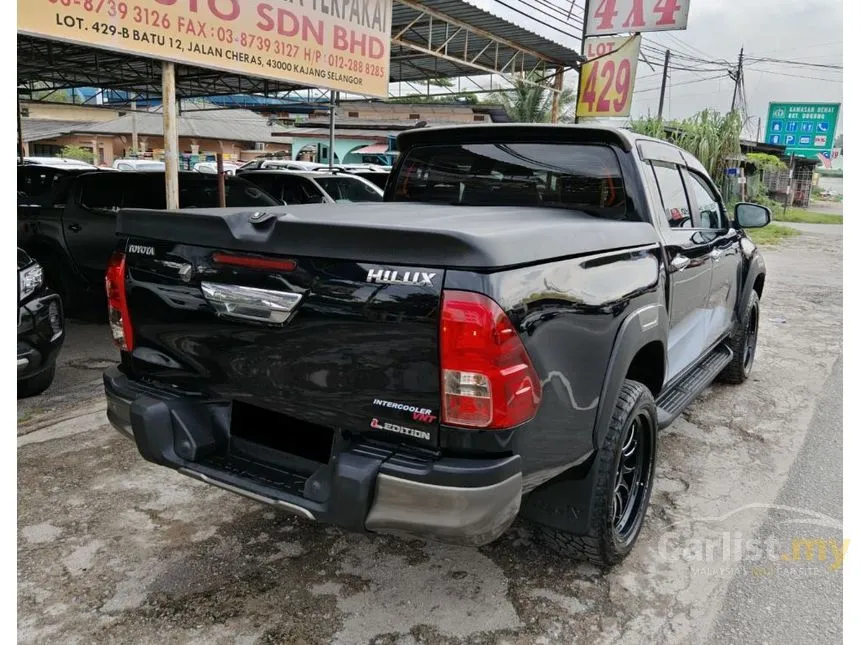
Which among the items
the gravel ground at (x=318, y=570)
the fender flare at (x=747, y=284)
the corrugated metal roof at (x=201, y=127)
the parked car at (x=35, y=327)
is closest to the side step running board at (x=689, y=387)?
the fender flare at (x=747, y=284)

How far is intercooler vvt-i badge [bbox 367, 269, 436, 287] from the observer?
6.67ft

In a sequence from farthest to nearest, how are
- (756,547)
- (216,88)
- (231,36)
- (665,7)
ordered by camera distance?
(216,88) < (665,7) < (231,36) < (756,547)

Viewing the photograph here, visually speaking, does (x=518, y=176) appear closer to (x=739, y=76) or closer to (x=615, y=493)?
(x=615, y=493)

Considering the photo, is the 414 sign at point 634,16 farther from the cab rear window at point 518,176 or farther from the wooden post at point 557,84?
the cab rear window at point 518,176

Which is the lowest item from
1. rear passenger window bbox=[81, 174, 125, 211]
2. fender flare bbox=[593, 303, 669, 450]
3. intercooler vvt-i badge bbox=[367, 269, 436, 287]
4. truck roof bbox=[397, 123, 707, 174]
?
fender flare bbox=[593, 303, 669, 450]

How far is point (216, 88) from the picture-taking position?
17.5 m

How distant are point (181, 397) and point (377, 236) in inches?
45.5

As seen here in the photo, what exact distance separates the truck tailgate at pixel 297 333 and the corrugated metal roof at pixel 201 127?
2883cm

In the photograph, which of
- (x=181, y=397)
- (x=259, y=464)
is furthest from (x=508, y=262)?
(x=181, y=397)

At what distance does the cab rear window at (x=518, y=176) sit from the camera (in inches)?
133

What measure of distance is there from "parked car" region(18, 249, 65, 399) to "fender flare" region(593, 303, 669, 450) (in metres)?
3.89

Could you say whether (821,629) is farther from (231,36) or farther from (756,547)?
(231,36)

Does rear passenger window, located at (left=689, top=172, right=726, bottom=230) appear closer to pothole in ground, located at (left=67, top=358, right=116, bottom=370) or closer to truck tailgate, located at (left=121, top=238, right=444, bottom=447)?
truck tailgate, located at (left=121, top=238, right=444, bottom=447)

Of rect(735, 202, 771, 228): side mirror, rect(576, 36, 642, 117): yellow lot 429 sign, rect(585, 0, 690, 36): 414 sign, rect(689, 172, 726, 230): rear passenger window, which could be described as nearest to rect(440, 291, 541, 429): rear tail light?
rect(689, 172, 726, 230): rear passenger window
